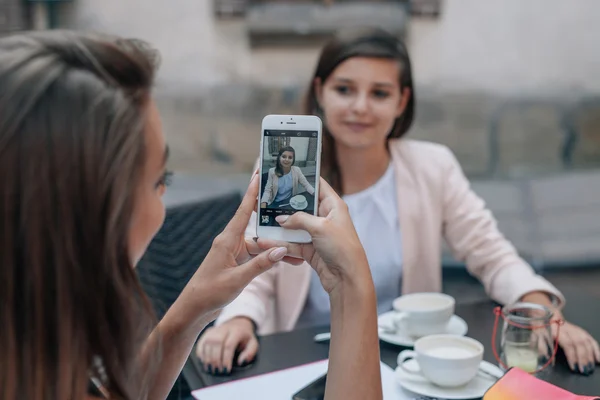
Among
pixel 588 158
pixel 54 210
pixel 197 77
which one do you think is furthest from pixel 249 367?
pixel 588 158

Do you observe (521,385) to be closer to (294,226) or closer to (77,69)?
(294,226)

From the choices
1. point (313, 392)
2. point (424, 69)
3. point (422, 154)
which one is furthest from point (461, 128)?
point (313, 392)

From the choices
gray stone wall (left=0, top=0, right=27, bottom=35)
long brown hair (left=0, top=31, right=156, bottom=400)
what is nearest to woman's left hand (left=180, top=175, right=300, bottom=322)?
long brown hair (left=0, top=31, right=156, bottom=400)

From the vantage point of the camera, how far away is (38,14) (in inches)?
86.9

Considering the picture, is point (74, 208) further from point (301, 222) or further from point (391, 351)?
point (391, 351)

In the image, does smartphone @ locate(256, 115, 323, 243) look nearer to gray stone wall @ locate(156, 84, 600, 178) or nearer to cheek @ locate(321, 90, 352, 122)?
cheek @ locate(321, 90, 352, 122)

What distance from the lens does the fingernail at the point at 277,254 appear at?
0.80 m

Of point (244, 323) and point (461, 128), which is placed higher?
point (461, 128)

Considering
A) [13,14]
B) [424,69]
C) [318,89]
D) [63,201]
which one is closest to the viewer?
[63,201]

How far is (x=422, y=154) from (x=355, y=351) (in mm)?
933

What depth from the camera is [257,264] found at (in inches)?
31.4

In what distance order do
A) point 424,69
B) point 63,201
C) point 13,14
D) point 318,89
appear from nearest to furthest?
point 63,201
point 318,89
point 13,14
point 424,69

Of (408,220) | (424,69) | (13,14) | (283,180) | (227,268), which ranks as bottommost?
(408,220)

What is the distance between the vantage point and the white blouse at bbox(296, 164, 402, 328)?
1422 millimetres
